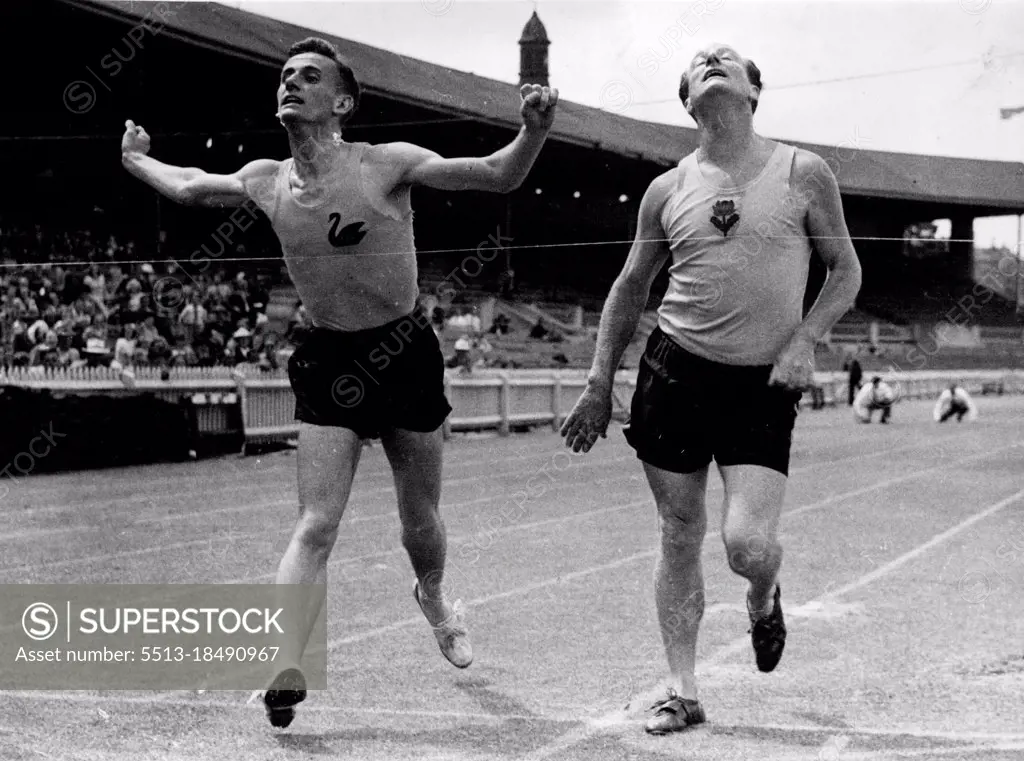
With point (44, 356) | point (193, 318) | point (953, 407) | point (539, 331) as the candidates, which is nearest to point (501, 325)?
point (539, 331)

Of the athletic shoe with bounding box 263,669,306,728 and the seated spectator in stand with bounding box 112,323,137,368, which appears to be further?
the seated spectator in stand with bounding box 112,323,137,368

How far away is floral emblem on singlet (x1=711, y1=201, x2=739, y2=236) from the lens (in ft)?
15.1

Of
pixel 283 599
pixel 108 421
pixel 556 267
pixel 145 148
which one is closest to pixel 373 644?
pixel 283 599

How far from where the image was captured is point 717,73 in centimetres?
448

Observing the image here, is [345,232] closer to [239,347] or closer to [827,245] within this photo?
[827,245]

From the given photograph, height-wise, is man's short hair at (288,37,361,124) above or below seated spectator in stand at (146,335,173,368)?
above

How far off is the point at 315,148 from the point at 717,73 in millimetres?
1313

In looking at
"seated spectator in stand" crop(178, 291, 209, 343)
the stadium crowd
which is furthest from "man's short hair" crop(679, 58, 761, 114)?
"seated spectator in stand" crop(178, 291, 209, 343)

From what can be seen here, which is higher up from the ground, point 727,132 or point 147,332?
point 727,132

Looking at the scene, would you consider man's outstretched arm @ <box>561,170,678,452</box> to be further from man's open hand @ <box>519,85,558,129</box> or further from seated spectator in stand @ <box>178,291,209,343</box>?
seated spectator in stand @ <box>178,291,209,343</box>

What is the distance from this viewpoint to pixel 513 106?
3095cm

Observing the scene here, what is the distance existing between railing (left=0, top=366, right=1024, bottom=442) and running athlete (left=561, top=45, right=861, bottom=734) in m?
12.7

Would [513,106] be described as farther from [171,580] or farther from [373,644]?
[373,644]

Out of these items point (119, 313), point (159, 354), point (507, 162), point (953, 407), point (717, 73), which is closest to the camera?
point (507, 162)
